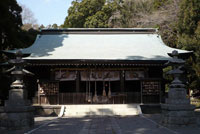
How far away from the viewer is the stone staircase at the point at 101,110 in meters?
15.2

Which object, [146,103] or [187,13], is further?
[187,13]

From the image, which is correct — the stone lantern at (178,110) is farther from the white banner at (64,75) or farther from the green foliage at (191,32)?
the white banner at (64,75)

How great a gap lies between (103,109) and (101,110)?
16cm

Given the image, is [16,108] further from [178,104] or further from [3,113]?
[178,104]

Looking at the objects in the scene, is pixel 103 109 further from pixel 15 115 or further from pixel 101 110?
pixel 15 115

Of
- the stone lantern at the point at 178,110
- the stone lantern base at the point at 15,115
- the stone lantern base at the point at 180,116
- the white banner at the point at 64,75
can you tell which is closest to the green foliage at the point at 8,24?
the white banner at the point at 64,75

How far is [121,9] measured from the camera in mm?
36844

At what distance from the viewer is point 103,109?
15.4 m

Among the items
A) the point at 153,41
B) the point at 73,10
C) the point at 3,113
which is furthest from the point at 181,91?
the point at 73,10

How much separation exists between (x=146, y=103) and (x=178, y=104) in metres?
6.46

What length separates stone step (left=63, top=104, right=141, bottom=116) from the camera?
1518 centimetres

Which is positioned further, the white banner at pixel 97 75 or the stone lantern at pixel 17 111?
the white banner at pixel 97 75

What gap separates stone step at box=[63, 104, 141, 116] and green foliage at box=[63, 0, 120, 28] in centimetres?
2184

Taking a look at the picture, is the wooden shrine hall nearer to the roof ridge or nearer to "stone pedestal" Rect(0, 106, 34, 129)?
Result: the roof ridge
